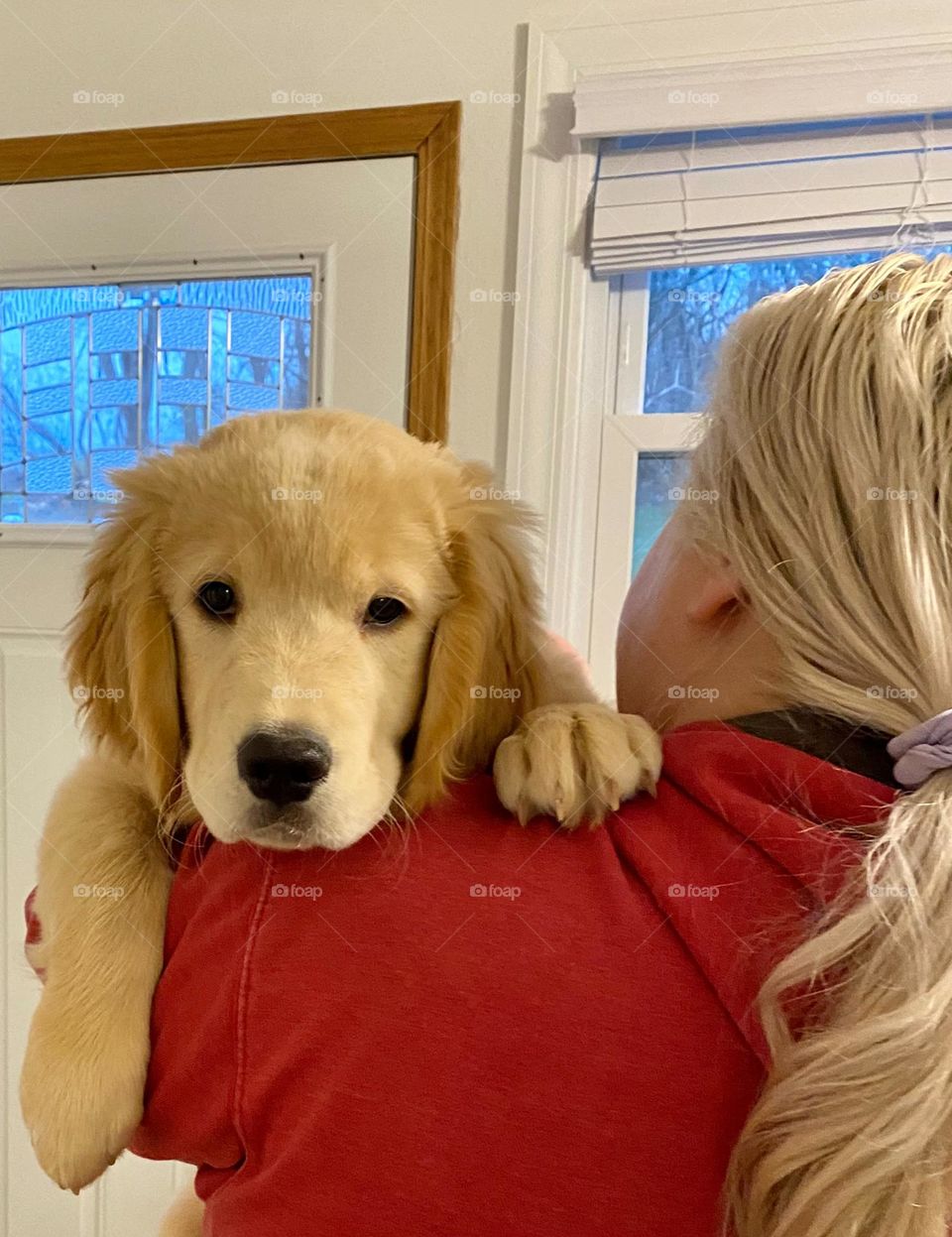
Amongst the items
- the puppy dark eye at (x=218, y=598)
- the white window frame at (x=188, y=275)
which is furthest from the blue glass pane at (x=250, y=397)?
the puppy dark eye at (x=218, y=598)

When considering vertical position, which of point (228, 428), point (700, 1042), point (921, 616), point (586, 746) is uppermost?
point (228, 428)

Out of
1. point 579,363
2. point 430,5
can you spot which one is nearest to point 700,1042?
point 579,363

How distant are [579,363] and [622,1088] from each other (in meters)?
1.66

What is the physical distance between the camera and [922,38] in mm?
1814

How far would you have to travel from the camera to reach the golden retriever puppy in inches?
32.2

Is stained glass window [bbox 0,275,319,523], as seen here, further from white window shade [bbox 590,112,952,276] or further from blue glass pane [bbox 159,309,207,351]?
white window shade [bbox 590,112,952,276]

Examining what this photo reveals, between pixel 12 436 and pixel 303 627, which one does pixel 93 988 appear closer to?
pixel 303 627

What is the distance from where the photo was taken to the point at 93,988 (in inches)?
33.2

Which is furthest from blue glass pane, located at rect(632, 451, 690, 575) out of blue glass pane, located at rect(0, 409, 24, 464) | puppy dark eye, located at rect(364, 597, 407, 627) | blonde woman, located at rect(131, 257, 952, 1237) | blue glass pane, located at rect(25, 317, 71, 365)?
blue glass pane, located at rect(0, 409, 24, 464)

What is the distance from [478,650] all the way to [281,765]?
0.26 meters

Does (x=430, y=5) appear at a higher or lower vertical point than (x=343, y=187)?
higher

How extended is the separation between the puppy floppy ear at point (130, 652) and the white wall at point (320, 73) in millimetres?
1157

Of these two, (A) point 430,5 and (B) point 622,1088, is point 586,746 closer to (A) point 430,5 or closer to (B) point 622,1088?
(B) point 622,1088

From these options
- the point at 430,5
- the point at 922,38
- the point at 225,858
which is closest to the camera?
the point at 225,858
